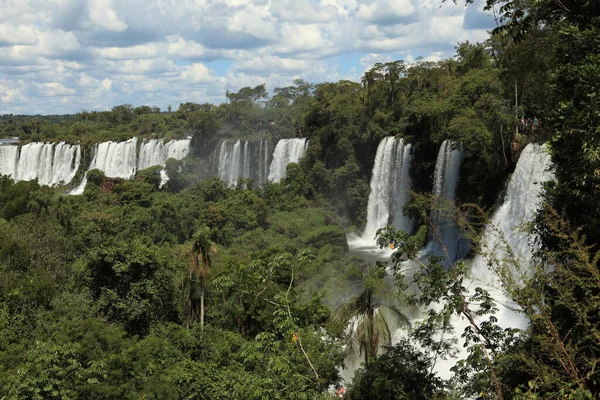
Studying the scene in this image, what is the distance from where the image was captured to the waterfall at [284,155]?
43.6 m

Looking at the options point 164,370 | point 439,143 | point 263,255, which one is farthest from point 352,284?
point 164,370

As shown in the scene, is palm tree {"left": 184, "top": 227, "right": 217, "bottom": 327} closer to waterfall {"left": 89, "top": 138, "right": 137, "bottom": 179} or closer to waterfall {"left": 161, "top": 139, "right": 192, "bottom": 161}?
waterfall {"left": 161, "top": 139, "right": 192, "bottom": 161}

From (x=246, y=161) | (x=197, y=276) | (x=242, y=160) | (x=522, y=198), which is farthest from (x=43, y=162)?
(x=522, y=198)

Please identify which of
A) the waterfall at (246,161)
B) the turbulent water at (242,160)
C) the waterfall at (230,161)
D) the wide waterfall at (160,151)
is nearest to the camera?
the turbulent water at (242,160)

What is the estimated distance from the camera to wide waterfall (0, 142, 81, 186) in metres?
56.2

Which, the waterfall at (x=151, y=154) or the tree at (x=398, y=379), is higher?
the waterfall at (x=151, y=154)

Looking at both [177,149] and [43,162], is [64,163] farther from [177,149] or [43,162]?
[177,149]

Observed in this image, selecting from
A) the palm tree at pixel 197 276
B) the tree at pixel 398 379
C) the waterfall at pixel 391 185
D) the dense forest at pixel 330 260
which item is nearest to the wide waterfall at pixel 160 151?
the dense forest at pixel 330 260

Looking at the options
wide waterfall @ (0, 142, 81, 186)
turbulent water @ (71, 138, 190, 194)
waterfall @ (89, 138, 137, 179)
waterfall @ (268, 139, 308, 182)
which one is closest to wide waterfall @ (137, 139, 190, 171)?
turbulent water @ (71, 138, 190, 194)

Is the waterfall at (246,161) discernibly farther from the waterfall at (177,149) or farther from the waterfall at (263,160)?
the waterfall at (177,149)

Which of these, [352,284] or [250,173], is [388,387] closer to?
[352,284]

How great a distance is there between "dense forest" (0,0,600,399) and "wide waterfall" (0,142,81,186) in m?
1.83

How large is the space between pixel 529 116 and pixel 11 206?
109 feet

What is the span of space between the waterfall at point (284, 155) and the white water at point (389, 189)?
10.2 m
